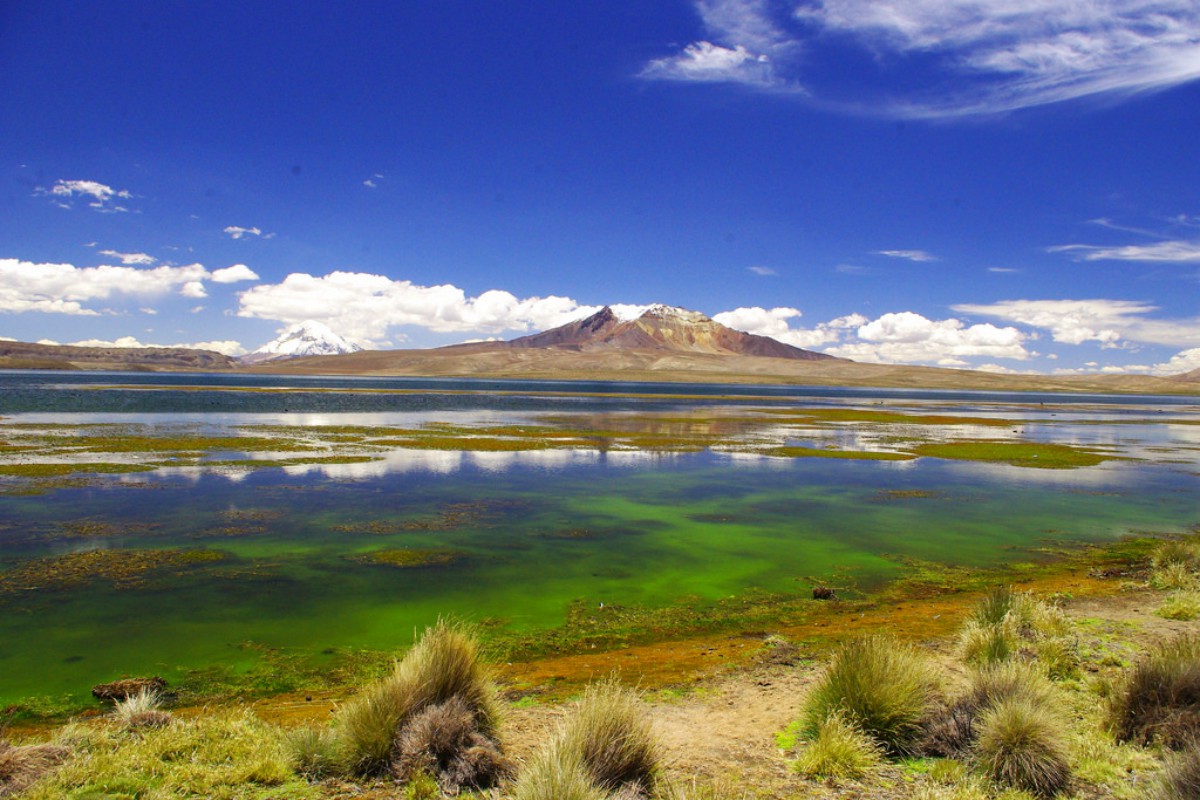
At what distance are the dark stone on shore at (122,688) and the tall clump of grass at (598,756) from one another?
5.42m

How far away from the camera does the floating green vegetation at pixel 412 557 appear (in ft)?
46.7

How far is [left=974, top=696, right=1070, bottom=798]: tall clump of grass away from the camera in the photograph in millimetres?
5898

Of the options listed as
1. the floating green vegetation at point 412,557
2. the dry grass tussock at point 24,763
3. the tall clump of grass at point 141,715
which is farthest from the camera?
the floating green vegetation at point 412,557

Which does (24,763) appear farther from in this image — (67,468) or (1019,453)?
(1019,453)

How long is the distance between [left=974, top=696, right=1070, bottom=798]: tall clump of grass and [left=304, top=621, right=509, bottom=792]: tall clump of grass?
4423 mm

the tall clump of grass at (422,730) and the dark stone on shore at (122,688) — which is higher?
the tall clump of grass at (422,730)

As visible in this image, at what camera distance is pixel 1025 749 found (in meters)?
6.04

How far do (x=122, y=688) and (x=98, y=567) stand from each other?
6383 millimetres

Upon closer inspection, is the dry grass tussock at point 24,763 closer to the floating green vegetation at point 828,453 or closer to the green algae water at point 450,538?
the green algae water at point 450,538

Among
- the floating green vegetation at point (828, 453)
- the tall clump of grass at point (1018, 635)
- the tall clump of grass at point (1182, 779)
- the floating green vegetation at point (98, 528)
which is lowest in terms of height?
the floating green vegetation at point (828, 453)

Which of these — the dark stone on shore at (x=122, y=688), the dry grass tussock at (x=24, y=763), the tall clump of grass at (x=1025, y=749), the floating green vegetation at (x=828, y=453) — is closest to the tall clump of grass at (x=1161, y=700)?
the tall clump of grass at (x=1025, y=749)

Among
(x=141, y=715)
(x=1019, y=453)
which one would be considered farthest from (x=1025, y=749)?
(x=1019, y=453)

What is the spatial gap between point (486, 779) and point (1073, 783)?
516 cm

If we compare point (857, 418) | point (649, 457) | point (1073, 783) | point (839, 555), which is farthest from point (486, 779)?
point (857, 418)
